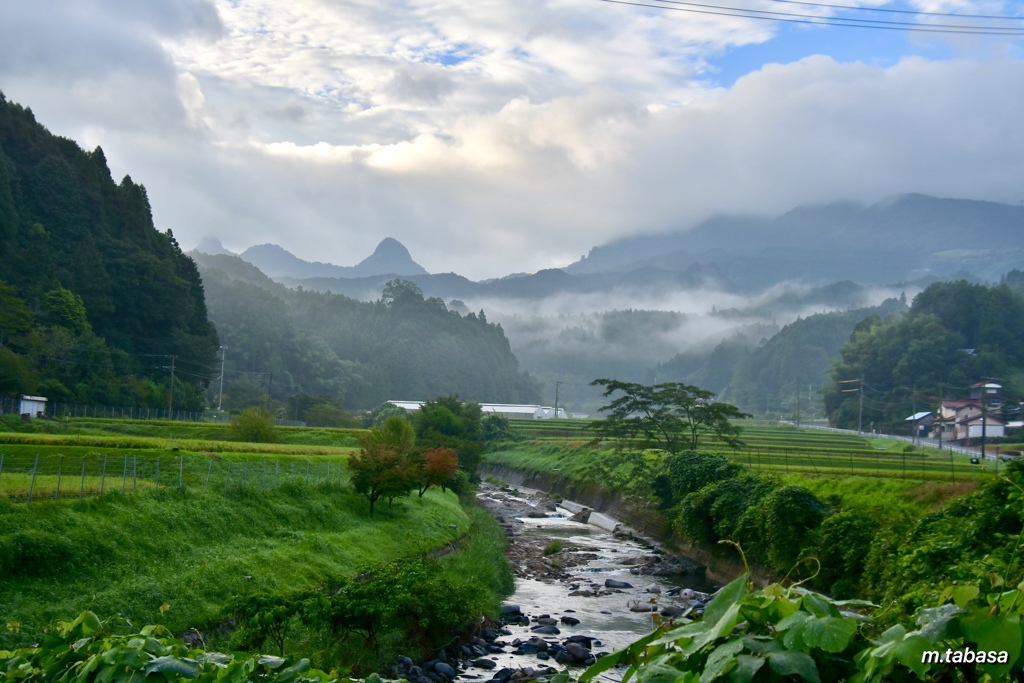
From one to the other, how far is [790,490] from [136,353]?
5736 cm

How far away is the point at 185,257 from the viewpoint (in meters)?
81.4

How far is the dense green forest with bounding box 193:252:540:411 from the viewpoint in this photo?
113375 millimetres

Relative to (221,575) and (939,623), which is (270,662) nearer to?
(939,623)

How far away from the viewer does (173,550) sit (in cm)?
1961

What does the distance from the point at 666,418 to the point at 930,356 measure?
195 feet

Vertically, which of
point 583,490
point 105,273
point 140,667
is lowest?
point 583,490

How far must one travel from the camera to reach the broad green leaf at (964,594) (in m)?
2.30

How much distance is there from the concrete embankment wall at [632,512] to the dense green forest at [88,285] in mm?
27921

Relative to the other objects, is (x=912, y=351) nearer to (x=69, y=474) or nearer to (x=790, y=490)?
(x=790, y=490)

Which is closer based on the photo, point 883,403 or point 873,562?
point 873,562

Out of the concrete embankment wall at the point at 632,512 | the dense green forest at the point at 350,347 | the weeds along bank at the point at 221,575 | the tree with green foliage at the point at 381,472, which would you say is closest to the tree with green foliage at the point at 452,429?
the concrete embankment wall at the point at 632,512

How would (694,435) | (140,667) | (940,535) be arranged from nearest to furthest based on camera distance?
(140,667)
(940,535)
(694,435)

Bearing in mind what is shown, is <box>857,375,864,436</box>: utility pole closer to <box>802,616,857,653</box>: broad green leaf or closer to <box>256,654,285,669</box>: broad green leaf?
<box>256,654,285,669</box>: broad green leaf

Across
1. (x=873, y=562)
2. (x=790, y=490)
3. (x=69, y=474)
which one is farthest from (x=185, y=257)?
(x=873, y=562)
